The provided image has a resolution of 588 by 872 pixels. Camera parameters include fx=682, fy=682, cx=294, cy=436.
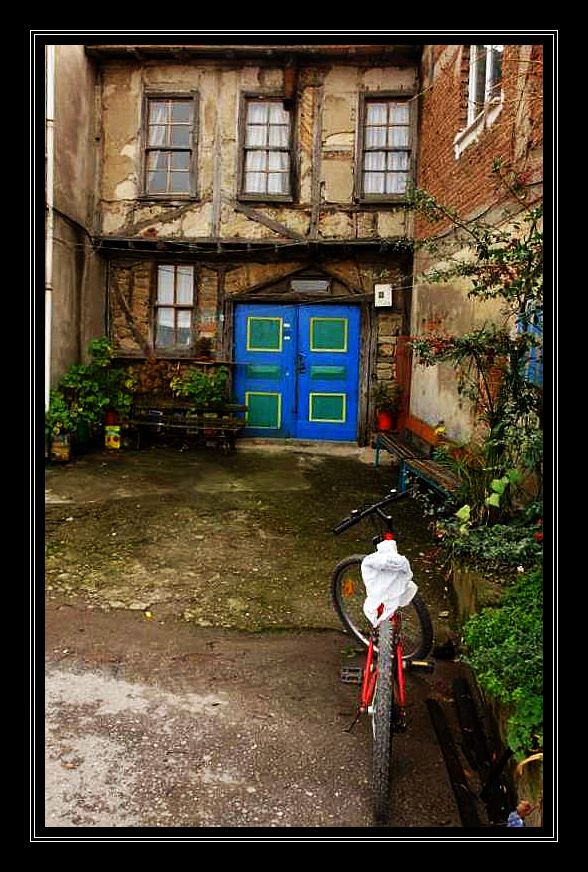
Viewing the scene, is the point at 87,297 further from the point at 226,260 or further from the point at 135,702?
the point at 135,702

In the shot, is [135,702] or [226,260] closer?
[135,702]

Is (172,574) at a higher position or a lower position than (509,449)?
lower

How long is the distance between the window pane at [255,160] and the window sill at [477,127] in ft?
12.0

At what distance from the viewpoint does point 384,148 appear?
1066 cm

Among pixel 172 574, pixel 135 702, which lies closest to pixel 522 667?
pixel 135 702

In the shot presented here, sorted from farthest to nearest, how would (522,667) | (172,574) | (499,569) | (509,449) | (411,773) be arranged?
(172,574), (509,449), (499,569), (411,773), (522,667)

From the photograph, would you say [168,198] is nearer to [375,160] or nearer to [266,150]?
[266,150]

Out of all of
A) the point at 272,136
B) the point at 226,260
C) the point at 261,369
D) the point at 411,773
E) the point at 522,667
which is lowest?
the point at 411,773

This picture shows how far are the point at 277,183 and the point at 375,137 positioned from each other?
1.69 m

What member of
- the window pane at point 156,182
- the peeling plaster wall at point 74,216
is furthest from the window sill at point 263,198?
the peeling plaster wall at point 74,216

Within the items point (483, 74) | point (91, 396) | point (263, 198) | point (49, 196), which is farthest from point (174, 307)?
point (483, 74)

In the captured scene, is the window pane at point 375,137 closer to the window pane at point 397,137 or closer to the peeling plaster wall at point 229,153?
the window pane at point 397,137

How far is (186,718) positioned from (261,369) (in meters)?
8.33

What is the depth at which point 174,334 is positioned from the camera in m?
11.2
